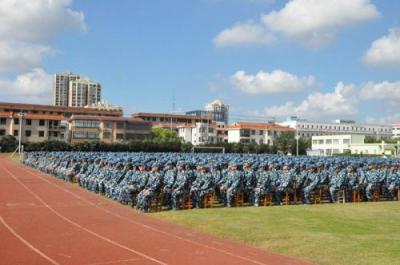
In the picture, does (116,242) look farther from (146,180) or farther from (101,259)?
(146,180)

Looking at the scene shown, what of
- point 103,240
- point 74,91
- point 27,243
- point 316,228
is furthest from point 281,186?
point 74,91

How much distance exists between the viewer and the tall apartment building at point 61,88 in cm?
18262

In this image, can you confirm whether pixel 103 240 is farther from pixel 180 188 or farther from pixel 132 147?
pixel 132 147

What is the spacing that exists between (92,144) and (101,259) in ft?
207

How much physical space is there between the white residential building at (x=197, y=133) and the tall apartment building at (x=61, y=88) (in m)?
75.8

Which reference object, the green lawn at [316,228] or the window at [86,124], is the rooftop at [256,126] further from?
the green lawn at [316,228]

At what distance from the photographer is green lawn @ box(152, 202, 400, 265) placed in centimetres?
1048

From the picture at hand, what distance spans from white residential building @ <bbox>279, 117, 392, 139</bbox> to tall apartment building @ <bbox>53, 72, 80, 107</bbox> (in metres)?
77.9

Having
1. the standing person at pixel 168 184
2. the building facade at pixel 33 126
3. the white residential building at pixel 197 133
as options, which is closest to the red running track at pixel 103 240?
the standing person at pixel 168 184

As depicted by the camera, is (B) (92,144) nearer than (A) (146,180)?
No

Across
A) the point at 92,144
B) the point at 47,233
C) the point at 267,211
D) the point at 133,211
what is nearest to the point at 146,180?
the point at 133,211

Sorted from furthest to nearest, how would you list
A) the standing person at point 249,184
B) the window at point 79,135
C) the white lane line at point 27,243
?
1. the window at point 79,135
2. the standing person at point 249,184
3. the white lane line at point 27,243

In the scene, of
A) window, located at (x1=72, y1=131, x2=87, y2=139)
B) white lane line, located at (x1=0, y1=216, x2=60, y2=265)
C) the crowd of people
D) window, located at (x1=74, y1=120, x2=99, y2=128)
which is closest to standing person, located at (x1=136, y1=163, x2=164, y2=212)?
the crowd of people

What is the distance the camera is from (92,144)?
71.7 m
